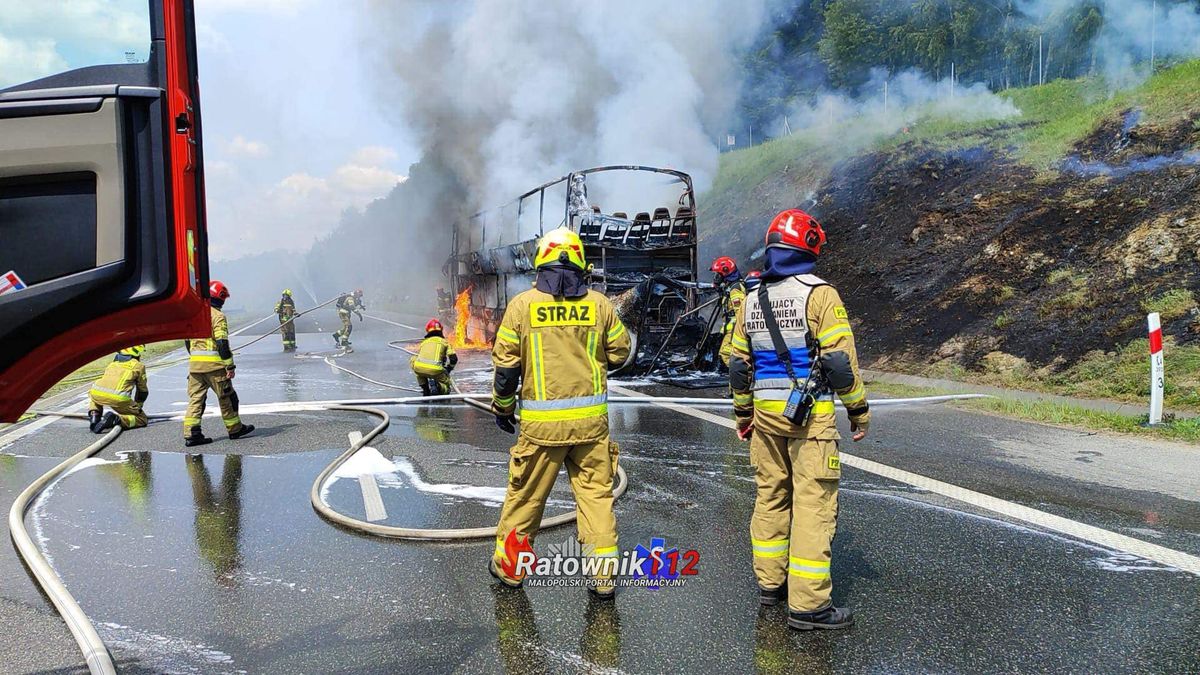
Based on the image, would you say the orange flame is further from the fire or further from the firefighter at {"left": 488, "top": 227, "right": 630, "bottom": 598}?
the fire

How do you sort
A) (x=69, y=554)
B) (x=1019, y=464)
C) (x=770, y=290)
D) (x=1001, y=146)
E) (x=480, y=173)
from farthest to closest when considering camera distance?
1. (x=480, y=173)
2. (x=1001, y=146)
3. (x=1019, y=464)
4. (x=69, y=554)
5. (x=770, y=290)

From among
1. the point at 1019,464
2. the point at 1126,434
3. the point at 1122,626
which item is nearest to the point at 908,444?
the point at 1019,464

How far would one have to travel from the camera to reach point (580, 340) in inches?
137

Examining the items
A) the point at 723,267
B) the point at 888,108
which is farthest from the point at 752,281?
the point at 888,108

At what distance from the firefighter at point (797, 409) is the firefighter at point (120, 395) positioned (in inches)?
262

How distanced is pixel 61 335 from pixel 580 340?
2.01 meters

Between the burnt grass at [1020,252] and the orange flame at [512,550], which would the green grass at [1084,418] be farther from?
the orange flame at [512,550]

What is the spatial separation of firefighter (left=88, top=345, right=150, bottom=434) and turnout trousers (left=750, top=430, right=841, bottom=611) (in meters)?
6.72

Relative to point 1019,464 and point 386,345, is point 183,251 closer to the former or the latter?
point 1019,464

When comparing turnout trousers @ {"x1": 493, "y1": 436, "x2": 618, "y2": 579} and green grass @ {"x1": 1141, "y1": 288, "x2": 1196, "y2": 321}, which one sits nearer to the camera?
turnout trousers @ {"x1": 493, "y1": 436, "x2": 618, "y2": 579}

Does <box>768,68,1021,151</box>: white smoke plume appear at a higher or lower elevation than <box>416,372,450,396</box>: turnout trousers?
higher

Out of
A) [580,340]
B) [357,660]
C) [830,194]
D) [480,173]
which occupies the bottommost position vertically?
[357,660]

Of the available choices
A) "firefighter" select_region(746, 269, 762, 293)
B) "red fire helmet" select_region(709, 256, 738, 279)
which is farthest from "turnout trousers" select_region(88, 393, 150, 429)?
"red fire helmet" select_region(709, 256, 738, 279)

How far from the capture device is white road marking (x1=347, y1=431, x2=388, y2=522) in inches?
185
